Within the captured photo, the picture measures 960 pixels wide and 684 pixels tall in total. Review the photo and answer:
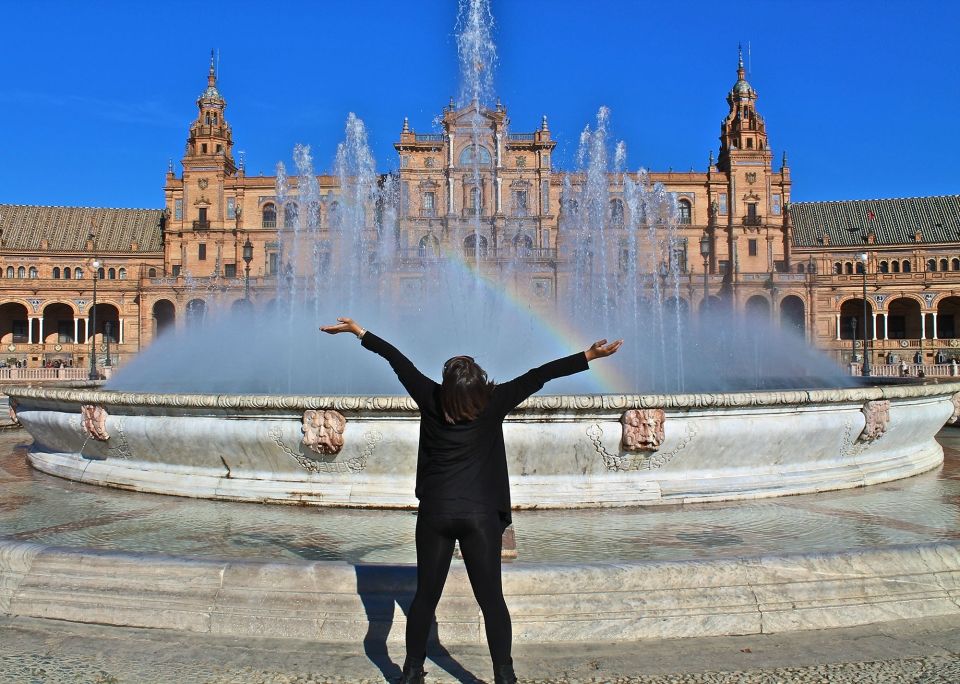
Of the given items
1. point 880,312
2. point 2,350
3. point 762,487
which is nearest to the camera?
point 762,487

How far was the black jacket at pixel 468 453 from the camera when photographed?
10.1 ft

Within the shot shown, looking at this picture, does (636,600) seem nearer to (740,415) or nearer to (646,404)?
(646,404)

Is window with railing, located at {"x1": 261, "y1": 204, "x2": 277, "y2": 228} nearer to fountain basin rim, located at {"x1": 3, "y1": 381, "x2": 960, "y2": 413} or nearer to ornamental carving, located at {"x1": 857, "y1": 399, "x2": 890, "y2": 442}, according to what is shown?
fountain basin rim, located at {"x1": 3, "y1": 381, "x2": 960, "y2": 413}

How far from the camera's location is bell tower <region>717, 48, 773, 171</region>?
213 ft

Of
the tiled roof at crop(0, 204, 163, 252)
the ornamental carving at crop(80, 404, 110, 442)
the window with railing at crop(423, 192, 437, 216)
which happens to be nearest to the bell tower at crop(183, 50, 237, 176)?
the tiled roof at crop(0, 204, 163, 252)

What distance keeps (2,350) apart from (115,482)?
5646cm

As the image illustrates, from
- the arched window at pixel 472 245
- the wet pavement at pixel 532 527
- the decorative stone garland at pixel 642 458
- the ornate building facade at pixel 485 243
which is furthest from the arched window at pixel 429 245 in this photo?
the decorative stone garland at pixel 642 458

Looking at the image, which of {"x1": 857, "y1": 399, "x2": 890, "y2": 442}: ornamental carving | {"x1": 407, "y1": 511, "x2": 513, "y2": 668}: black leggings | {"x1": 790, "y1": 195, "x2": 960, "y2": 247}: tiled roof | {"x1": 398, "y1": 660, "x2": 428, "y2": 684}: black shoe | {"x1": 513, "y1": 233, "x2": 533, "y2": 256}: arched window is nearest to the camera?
{"x1": 407, "y1": 511, "x2": 513, "y2": 668}: black leggings

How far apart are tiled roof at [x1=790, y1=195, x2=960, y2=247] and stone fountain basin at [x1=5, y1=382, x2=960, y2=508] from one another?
67.4m

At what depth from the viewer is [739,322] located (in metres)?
56.1

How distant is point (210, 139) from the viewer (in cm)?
6538

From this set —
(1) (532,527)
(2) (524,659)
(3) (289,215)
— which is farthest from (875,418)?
(3) (289,215)

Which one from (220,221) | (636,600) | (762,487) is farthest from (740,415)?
(220,221)

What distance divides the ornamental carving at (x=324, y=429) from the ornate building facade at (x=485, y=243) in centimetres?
4858
